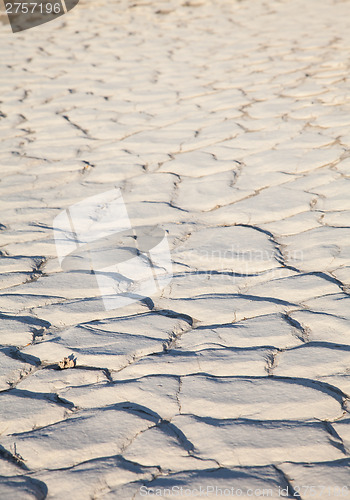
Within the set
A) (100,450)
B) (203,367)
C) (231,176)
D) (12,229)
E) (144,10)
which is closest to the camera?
(100,450)

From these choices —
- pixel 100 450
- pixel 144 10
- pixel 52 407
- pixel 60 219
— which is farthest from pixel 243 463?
pixel 144 10

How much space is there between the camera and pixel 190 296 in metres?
1.87

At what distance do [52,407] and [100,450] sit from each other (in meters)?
0.21

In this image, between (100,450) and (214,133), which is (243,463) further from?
(214,133)

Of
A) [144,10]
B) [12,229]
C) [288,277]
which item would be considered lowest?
[288,277]

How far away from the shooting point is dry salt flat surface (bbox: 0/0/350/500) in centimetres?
123

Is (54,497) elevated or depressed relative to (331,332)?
elevated

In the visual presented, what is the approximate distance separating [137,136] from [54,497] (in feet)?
7.97

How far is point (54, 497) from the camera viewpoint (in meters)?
1.15

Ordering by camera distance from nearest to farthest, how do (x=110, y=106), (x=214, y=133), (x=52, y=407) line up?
(x=52, y=407) < (x=214, y=133) < (x=110, y=106)

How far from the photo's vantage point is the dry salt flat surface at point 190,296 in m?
1.23

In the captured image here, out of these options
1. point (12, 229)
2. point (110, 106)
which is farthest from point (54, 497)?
point (110, 106)

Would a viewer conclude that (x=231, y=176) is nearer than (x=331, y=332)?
No

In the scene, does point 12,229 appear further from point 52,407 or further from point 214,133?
point 214,133
